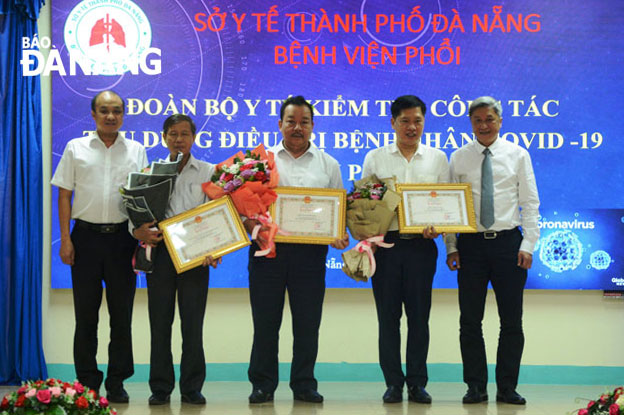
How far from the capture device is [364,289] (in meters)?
5.23

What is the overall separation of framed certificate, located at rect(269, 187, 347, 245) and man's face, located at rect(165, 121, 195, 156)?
0.56 m

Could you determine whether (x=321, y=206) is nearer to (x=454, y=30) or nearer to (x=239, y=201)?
(x=239, y=201)

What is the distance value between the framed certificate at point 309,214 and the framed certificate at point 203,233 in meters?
0.22

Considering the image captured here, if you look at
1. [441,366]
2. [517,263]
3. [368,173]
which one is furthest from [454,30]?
[441,366]

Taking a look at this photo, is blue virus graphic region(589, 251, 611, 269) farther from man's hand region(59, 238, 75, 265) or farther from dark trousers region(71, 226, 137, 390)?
man's hand region(59, 238, 75, 265)

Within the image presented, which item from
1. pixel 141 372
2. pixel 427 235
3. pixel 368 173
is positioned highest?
pixel 368 173

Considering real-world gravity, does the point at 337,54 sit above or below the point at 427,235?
above

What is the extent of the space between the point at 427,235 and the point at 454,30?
1833mm

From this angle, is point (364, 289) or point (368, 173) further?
point (364, 289)

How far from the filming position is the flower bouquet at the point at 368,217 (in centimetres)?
402

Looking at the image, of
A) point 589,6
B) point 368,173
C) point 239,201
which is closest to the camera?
point 239,201

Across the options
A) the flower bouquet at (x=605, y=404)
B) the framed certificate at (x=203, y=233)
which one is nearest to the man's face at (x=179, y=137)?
the framed certificate at (x=203, y=233)

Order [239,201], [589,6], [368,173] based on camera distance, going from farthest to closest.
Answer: [589,6]
[368,173]
[239,201]

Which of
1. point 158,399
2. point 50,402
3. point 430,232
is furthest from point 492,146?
point 50,402
